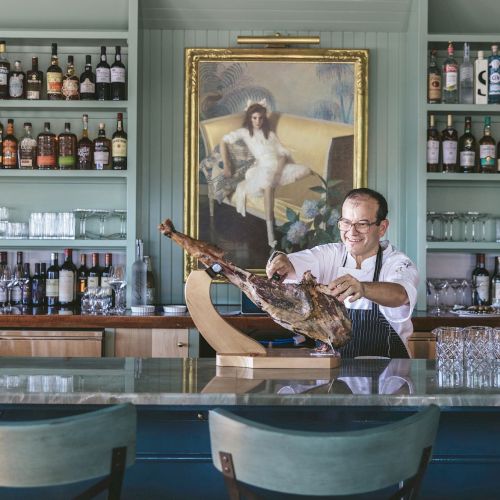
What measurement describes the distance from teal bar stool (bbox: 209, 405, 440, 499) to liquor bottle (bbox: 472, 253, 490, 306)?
119 inches

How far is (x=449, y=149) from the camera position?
4344 mm

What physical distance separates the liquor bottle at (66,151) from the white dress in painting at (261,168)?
856 millimetres

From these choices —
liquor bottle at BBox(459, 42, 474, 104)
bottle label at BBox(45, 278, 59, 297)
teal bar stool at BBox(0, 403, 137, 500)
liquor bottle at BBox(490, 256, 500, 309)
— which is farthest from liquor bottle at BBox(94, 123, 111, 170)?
teal bar stool at BBox(0, 403, 137, 500)

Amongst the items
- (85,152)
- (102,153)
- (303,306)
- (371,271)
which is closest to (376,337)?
(371,271)

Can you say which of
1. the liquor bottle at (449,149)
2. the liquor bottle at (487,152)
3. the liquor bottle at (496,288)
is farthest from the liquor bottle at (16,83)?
the liquor bottle at (496,288)

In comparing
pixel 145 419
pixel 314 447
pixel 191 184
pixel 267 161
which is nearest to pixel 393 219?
pixel 267 161

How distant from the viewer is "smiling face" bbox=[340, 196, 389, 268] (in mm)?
2871

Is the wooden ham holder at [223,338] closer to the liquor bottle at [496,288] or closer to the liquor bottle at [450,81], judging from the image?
the liquor bottle at [496,288]

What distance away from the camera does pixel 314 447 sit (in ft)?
4.64

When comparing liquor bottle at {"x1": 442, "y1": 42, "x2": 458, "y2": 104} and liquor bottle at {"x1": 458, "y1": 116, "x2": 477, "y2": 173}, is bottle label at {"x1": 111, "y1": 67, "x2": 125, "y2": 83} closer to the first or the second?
liquor bottle at {"x1": 442, "y1": 42, "x2": 458, "y2": 104}

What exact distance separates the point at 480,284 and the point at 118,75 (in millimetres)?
2329

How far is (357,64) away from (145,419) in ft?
10.1

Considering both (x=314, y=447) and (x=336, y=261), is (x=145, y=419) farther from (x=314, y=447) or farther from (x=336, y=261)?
(x=336, y=261)

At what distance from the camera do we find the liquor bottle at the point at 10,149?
4.33 m
